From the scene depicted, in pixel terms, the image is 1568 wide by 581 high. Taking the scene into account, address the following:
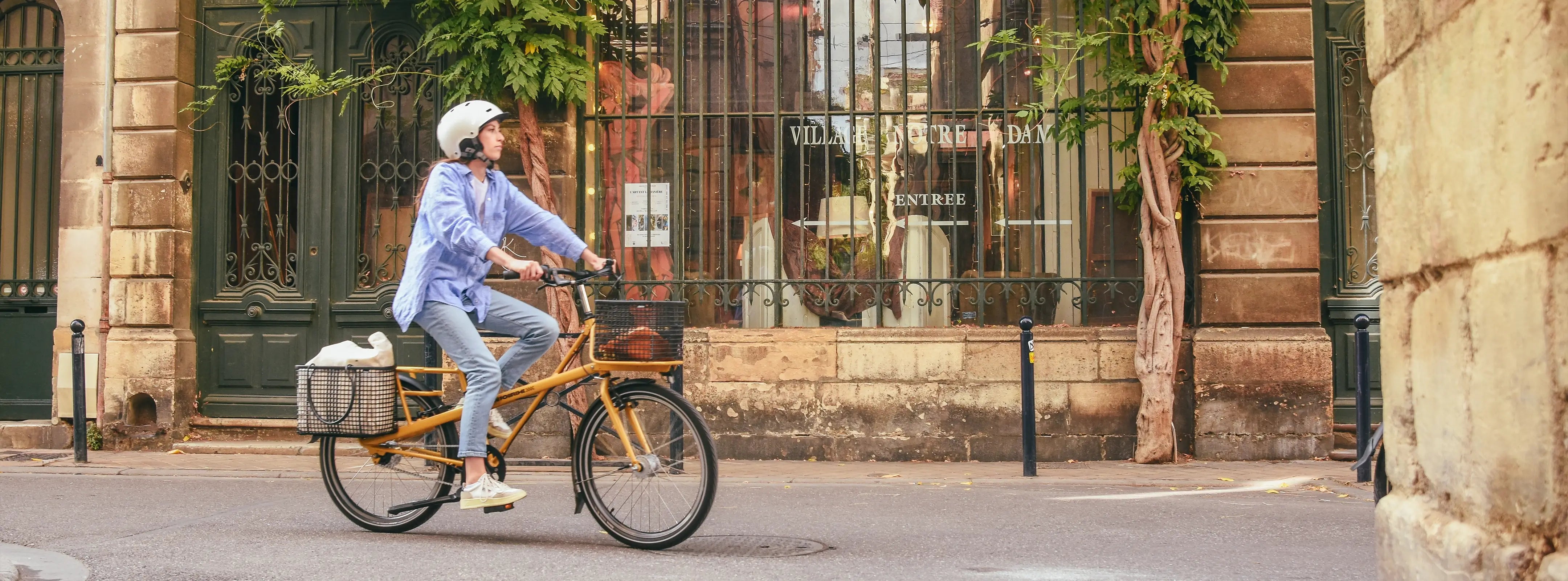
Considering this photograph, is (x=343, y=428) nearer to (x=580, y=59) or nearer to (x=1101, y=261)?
(x=580, y=59)

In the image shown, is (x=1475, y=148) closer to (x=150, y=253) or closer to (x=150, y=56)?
(x=150, y=253)

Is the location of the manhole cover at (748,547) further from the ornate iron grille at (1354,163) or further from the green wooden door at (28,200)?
the green wooden door at (28,200)

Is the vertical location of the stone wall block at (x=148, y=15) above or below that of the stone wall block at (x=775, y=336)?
above

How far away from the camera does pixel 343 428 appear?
5391 mm

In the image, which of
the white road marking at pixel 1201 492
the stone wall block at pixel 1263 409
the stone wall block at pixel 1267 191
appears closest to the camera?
the white road marking at pixel 1201 492

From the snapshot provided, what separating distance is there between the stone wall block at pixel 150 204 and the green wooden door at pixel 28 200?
0.95m

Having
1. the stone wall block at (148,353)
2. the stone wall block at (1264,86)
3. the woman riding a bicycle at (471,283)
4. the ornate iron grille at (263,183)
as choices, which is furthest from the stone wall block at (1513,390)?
the stone wall block at (148,353)

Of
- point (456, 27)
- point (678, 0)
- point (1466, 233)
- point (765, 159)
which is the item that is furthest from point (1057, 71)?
point (1466, 233)

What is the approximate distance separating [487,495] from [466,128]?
144 cm

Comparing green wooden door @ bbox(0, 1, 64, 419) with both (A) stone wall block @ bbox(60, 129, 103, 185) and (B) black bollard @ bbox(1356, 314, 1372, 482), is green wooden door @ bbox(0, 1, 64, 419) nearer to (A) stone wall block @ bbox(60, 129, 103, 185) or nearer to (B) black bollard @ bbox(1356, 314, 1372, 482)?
(A) stone wall block @ bbox(60, 129, 103, 185)

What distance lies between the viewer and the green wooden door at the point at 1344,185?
9500mm

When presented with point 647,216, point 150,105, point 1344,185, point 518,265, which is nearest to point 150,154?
point 150,105

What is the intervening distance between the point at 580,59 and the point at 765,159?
1504 millimetres

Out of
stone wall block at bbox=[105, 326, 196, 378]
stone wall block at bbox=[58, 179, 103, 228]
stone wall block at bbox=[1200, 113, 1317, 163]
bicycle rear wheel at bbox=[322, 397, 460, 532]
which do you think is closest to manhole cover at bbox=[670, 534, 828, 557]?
bicycle rear wheel at bbox=[322, 397, 460, 532]
